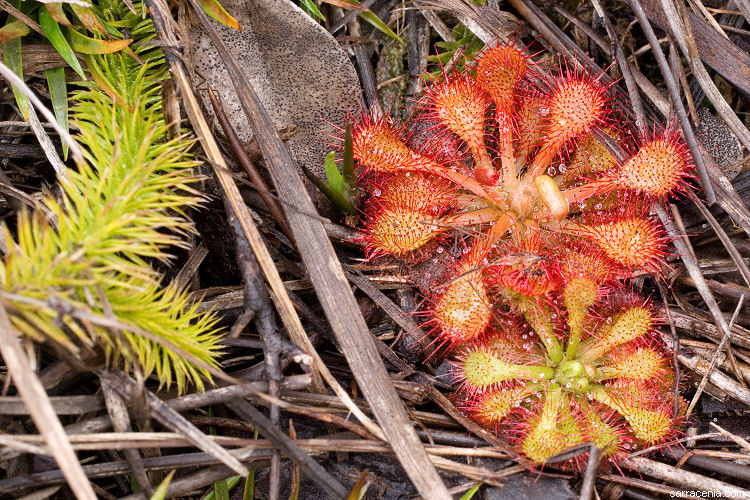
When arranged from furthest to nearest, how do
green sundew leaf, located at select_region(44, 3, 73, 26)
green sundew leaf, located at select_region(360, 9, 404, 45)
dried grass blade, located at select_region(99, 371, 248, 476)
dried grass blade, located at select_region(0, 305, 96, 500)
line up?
green sundew leaf, located at select_region(360, 9, 404, 45)
green sundew leaf, located at select_region(44, 3, 73, 26)
dried grass blade, located at select_region(99, 371, 248, 476)
dried grass blade, located at select_region(0, 305, 96, 500)

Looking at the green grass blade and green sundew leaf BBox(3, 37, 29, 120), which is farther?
green sundew leaf BBox(3, 37, 29, 120)

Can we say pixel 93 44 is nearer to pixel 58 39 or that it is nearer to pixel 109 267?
pixel 58 39

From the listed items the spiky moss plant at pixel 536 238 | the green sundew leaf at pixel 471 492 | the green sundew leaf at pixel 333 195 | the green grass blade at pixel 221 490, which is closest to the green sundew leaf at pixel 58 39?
the green sundew leaf at pixel 333 195

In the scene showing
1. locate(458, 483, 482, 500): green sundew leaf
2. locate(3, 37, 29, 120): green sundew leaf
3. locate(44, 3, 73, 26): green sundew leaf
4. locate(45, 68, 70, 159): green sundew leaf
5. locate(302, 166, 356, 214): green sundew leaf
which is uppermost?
locate(44, 3, 73, 26): green sundew leaf

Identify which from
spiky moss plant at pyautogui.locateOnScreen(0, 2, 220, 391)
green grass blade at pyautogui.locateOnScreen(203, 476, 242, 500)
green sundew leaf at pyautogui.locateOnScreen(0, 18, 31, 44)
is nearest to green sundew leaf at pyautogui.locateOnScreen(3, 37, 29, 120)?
green sundew leaf at pyautogui.locateOnScreen(0, 18, 31, 44)

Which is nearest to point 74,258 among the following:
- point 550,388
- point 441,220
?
point 441,220

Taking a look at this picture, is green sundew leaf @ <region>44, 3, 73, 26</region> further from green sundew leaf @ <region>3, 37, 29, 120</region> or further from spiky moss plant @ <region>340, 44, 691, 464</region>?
spiky moss plant @ <region>340, 44, 691, 464</region>

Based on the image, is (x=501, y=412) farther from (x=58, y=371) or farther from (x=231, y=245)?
(x=58, y=371)

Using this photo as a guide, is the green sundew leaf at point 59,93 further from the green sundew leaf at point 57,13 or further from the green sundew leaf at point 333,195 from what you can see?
the green sundew leaf at point 333,195
